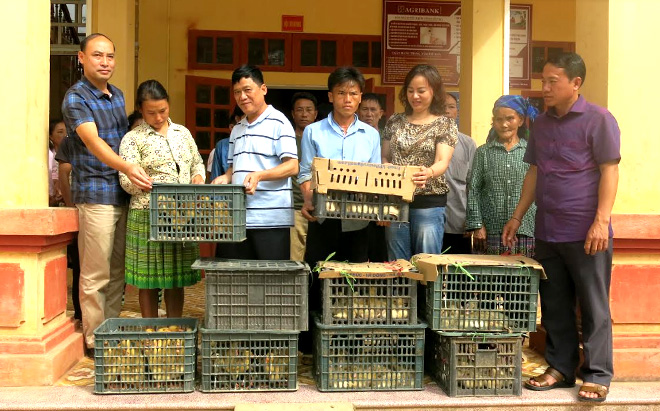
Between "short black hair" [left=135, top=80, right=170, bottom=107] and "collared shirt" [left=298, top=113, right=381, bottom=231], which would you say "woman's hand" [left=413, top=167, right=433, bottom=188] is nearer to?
"collared shirt" [left=298, top=113, right=381, bottom=231]

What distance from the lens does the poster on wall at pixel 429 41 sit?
31.4ft

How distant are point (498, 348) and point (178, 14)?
6.86 meters

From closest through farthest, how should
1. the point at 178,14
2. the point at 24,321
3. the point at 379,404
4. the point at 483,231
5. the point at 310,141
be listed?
the point at 379,404, the point at 24,321, the point at 310,141, the point at 483,231, the point at 178,14

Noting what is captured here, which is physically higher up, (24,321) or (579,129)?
(579,129)

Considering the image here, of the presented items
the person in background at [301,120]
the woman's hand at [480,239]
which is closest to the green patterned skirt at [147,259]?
the person in background at [301,120]

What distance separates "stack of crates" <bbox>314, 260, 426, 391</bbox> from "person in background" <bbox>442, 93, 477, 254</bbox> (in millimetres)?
1136

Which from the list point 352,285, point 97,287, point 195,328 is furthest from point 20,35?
point 352,285

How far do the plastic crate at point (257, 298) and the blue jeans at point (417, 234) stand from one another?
2.78ft

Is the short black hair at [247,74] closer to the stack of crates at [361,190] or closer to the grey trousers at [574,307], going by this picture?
the stack of crates at [361,190]

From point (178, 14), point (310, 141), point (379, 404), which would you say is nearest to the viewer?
point (379, 404)

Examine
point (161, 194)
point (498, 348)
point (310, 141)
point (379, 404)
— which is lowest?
point (379, 404)

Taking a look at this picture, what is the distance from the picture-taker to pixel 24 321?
4.32m

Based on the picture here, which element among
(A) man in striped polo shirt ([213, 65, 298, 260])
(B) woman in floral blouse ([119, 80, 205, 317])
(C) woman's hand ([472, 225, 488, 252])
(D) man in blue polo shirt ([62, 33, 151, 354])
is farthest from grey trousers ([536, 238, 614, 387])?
(D) man in blue polo shirt ([62, 33, 151, 354])

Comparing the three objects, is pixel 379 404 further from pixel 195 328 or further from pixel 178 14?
pixel 178 14
